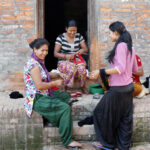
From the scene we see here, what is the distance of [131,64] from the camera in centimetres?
371

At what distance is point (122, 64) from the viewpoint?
3.48 metres

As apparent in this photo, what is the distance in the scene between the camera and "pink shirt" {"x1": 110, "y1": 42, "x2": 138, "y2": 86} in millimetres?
3490

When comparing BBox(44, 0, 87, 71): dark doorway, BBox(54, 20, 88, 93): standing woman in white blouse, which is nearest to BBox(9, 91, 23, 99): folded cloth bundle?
BBox(54, 20, 88, 93): standing woman in white blouse

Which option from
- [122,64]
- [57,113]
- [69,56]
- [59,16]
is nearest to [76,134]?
[57,113]

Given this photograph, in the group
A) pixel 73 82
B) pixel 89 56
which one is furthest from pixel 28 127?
pixel 89 56

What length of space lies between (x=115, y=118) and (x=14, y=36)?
2.84 meters

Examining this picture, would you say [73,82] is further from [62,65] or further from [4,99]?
[4,99]

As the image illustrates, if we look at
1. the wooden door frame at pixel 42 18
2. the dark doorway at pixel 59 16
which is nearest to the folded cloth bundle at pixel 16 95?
the wooden door frame at pixel 42 18

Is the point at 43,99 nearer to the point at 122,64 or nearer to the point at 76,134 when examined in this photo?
the point at 76,134

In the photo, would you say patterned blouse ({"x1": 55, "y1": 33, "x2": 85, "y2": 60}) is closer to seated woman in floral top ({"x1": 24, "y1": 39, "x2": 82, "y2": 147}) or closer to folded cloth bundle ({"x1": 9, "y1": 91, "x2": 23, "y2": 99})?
folded cloth bundle ({"x1": 9, "y1": 91, "x2": 23, "y2": 99})

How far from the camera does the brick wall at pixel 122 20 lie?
5.49 metres

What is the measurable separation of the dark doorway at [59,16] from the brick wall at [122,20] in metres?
3.01

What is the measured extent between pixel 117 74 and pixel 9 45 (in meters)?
2.72

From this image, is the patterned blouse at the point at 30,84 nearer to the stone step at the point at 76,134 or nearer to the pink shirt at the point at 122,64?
the stone step at the point at 76,134
